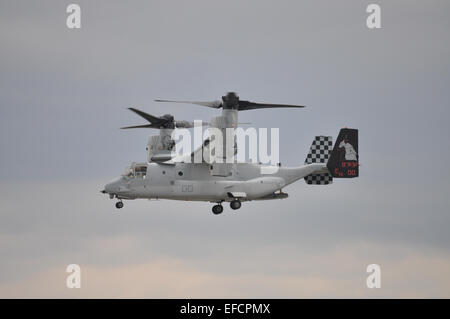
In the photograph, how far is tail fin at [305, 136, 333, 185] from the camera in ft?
158

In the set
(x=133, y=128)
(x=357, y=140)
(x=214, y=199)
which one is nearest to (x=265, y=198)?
(x=214, y=199)

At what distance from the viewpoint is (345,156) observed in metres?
47.7

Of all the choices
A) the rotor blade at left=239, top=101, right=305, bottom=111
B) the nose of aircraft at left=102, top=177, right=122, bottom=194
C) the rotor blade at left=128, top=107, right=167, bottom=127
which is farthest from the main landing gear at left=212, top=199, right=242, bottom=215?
the rotor blade at left=128, top=107, right=167, bottom=127

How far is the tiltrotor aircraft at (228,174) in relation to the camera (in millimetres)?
43031

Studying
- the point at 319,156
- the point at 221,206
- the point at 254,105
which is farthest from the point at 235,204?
the point at 319,156

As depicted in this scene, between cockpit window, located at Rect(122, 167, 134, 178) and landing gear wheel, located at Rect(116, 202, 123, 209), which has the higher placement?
cockpit window, located at Rect(122, 167, 134, 178)

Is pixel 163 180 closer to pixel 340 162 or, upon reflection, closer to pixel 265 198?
pixel 265 198

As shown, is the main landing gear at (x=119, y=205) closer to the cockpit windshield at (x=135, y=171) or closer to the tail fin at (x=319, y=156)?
the cockpit windshield at (x=135, y=171)

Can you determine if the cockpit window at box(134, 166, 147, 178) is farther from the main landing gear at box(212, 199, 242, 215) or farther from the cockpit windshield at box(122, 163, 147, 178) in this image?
the main landing gear at box(212, 199, 242, 215)

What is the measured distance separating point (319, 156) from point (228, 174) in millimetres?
6846

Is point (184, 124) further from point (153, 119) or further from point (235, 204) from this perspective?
point (235, 204)

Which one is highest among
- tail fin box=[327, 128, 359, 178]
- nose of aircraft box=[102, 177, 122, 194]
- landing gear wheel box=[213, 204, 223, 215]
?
tail fin box=[327, 128, 359, 178]

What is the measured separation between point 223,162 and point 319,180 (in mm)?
7506

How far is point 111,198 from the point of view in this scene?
4331cm
